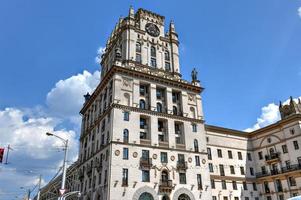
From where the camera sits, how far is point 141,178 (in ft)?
149

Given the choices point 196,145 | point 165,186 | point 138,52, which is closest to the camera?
point 165,186

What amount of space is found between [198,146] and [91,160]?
21.9 m

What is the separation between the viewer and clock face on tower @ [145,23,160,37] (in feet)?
210

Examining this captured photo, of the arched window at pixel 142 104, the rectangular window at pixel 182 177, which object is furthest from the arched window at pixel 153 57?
the rectangular window at pixel 182 177

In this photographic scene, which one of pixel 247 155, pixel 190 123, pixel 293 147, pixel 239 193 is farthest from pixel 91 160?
pixel 293 147

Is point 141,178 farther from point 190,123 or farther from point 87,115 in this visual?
point 87,115

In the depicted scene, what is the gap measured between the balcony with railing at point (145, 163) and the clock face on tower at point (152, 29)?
31108mm

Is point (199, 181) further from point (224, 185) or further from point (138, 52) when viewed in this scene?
point (138, 52)

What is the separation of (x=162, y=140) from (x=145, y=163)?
23.5 ft

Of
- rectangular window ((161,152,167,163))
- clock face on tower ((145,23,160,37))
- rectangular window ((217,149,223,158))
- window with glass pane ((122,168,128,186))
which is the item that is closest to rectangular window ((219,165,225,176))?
rectangular window ((217,149,223,158))

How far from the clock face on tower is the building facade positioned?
29 cm

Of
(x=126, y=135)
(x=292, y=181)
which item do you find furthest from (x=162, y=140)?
(x=292, y=181)

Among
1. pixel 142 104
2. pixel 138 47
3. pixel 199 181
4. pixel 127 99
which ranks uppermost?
pixel 138 47

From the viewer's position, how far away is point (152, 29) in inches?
2544
